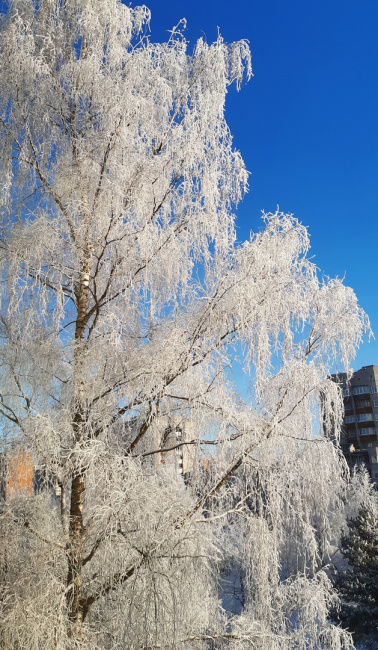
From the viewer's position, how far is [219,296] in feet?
14.9

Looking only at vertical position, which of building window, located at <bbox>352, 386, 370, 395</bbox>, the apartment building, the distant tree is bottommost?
the distant tree

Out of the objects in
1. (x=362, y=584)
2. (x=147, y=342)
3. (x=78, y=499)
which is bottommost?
(x=362, y=584)

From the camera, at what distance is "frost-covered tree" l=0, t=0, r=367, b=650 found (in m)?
3.96

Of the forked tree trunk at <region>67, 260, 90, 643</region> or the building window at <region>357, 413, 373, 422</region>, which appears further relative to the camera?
the building window at <region>357, 413, 373, 422</region>

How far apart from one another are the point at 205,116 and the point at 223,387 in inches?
99.7

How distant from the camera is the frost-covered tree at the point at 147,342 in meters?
3.96

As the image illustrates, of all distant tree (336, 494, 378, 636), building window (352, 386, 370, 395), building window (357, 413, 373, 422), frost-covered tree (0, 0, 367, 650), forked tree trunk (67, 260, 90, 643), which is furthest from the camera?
building window (352, 386, 370, 395)

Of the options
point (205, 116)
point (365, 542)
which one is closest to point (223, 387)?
point (205, 116)

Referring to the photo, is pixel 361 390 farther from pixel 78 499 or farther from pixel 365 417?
pixel 78 499

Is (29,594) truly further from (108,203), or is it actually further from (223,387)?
(108,203)

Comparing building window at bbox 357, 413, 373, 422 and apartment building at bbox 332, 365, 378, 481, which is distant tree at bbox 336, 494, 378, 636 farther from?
building window at bbox 357, 413, 373, 422

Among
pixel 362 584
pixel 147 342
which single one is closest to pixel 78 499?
pixel 147 342

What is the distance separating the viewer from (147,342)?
4.88 m

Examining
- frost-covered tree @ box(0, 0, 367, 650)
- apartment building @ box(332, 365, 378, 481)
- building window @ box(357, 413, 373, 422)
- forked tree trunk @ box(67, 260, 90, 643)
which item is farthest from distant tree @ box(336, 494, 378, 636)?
building window @ box(357, 413, 373, 422)
